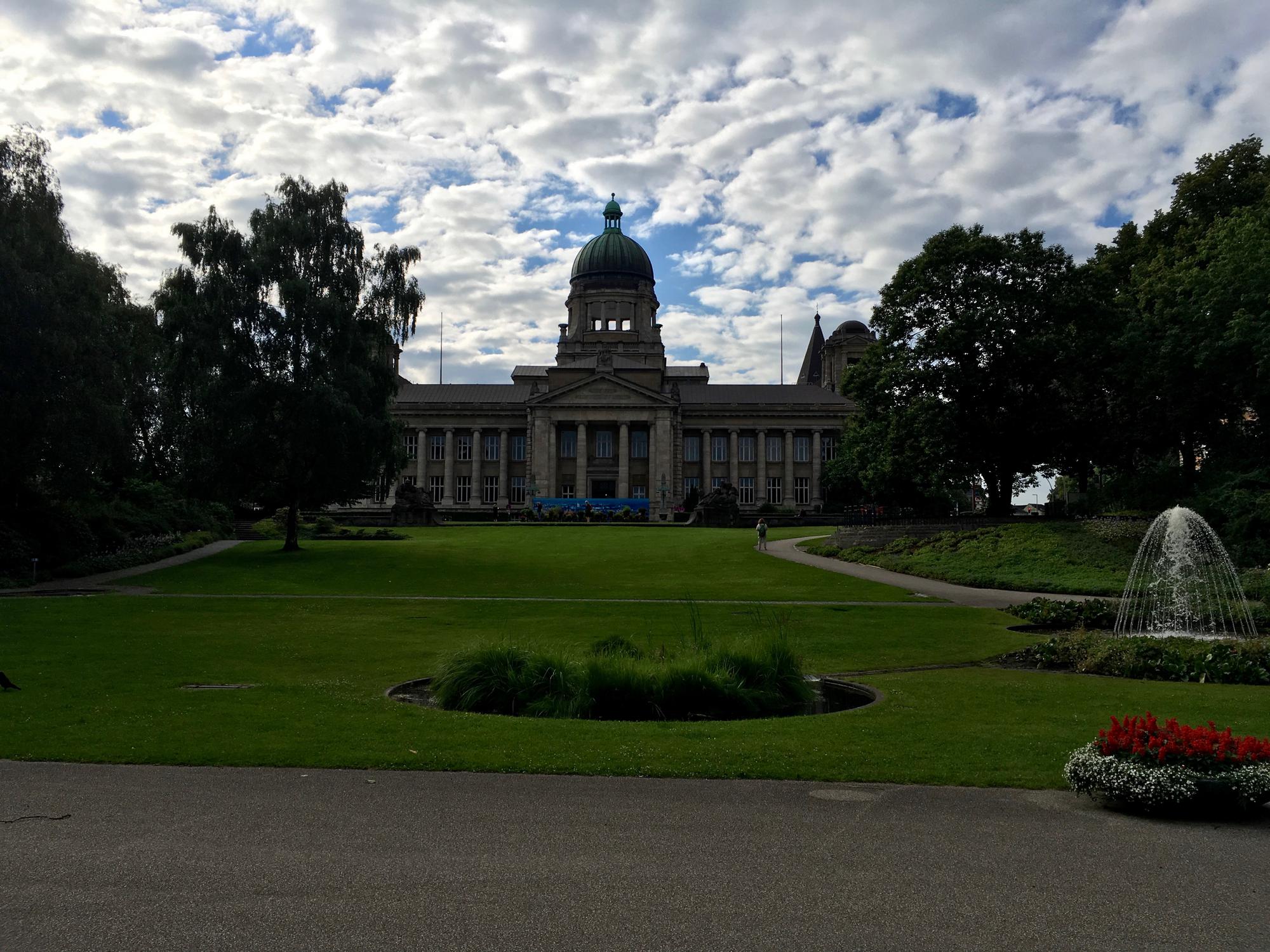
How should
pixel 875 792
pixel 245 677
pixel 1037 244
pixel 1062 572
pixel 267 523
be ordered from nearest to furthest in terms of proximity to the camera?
pixel 875 792, pixel 245 677, pixel 1062 572, pixel 1037 244, pixel 267 523

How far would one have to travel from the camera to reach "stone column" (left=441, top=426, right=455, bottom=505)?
351 feet

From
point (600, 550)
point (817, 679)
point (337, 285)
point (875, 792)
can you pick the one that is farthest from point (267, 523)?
point (875, 792)

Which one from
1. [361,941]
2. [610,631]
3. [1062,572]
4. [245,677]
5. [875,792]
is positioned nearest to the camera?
[361,941]

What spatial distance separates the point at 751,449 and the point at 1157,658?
298 ft

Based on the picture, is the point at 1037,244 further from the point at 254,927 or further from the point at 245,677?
the point at 254,927

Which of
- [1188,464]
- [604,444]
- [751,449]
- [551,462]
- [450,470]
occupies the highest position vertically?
[604,444]

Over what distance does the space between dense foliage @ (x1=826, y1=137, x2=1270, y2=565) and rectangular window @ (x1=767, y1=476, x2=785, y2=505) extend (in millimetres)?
58667

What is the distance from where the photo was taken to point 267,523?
60781 millimetres

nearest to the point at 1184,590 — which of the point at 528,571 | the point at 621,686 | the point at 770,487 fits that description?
the point at 621,686

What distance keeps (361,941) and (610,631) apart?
1585 cm

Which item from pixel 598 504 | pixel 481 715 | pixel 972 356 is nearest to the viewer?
pixel 481 715

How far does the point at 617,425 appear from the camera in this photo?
103750 mm

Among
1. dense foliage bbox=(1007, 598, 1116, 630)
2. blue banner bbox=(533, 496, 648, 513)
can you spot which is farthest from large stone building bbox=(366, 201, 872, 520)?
dense foliage bbox=(1007, 598, 1116, 630)

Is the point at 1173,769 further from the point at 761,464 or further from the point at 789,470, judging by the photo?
the point at 789,470
